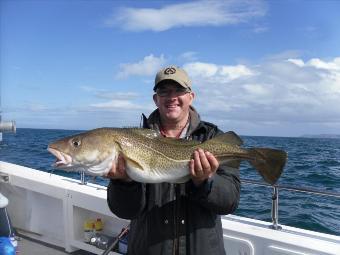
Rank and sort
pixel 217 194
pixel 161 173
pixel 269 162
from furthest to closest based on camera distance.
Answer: pixel 269 162 < pixel 161 173 < pixel 217 194

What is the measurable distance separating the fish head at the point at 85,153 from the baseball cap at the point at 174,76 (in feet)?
1.93

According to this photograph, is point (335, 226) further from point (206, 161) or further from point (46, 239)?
point (206, 161)

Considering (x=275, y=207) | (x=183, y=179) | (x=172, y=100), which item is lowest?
(x=275, y=207)

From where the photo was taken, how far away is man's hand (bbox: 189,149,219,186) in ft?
9.32

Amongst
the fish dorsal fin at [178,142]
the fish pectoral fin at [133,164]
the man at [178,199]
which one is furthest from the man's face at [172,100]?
the fish pectoral fin at [133,164]

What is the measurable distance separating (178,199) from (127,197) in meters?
0.36

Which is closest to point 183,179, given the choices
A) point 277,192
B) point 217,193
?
point 217,193

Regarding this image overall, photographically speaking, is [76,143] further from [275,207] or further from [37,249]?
[37,249]

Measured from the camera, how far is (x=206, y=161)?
2.84 m

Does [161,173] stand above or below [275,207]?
above

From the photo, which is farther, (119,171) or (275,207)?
(275,207)

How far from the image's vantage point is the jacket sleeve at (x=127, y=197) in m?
2.87

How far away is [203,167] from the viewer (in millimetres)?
2861

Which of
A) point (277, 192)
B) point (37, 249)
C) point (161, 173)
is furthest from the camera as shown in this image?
point (37, 249)
